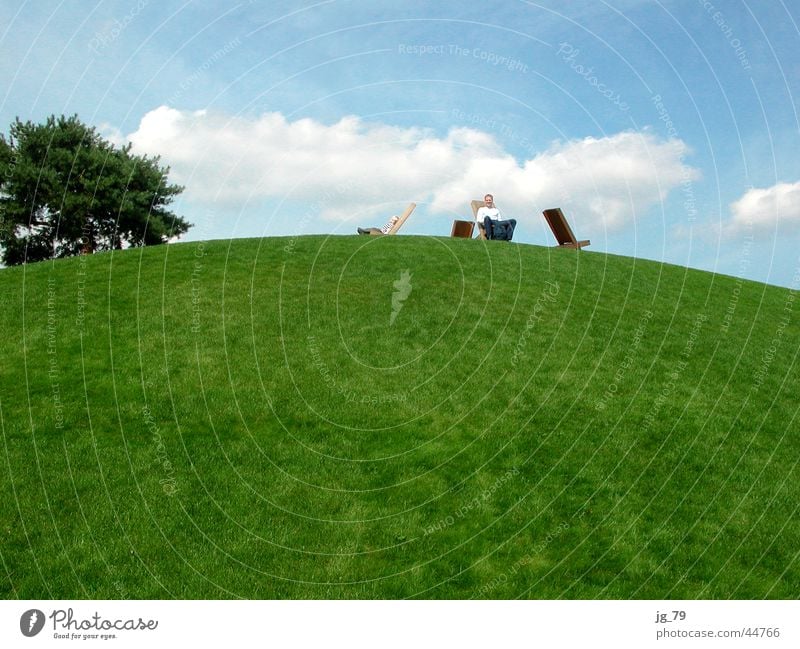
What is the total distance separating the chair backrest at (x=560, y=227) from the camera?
2511 centimetres

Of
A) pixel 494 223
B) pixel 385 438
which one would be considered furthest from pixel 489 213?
pixel 385 438

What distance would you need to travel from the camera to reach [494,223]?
2550 centimetres

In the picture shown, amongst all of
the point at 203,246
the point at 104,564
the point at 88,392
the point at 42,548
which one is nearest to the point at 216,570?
the point at 104,564

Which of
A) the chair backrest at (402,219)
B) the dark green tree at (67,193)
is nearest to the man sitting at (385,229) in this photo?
the chair backrest at (402,219)

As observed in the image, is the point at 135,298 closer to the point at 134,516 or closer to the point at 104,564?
the point at 134,516

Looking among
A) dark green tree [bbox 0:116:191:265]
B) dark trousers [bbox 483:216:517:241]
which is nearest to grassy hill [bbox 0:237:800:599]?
dark trousers [bbox 483:216:517:241]

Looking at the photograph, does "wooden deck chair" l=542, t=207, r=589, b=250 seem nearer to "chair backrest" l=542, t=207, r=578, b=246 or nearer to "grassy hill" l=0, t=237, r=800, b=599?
"chair backrest" l=542, t=207, r=578, b=246

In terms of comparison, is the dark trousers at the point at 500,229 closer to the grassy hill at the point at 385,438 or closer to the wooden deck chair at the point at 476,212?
the wooden deck chair at the point at 476,212

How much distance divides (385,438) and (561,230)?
55.4ft

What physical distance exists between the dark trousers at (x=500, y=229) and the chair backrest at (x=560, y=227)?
1.42 metres

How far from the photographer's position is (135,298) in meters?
17.4

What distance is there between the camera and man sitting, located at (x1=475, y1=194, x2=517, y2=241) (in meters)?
25.4

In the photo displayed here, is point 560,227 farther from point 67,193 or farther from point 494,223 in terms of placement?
point 67,193
